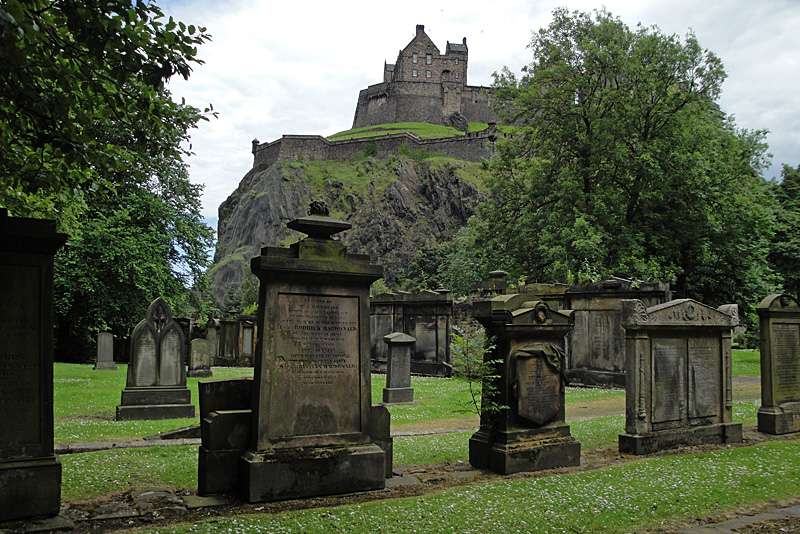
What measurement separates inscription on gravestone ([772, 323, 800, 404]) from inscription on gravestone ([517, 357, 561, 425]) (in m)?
4.71

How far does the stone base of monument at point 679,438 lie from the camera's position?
25.9 ft

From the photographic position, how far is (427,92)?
10056 cm

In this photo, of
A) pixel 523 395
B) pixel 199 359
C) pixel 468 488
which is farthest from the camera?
pixel 199 359

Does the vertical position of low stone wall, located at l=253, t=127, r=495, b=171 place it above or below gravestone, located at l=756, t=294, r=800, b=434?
above

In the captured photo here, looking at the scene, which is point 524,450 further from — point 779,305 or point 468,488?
point 779,305

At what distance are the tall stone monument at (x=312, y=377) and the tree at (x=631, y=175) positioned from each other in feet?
52.3

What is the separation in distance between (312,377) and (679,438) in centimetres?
546

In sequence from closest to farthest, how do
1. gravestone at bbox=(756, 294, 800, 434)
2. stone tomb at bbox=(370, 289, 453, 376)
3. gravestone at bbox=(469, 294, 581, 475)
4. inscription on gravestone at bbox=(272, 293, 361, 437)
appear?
inscription on gravestone at bbox=(272, 293, 361, 437), gravestone at bbox=(469, 294, 581, 475), gravestone at bbox=(756, 294, 800, 434), stone tomb at bbox=(370, 289, 453, 376)

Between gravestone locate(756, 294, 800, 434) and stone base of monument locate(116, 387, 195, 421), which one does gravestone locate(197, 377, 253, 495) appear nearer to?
stone base of monument locate(116, 387, 195, 421)

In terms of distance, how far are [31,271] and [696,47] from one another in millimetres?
26575

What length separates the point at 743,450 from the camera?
324 inches

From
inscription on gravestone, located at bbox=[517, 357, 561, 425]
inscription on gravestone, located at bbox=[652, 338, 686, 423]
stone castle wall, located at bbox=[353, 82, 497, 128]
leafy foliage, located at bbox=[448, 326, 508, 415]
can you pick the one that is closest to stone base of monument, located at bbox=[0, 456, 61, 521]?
leafy foliage, located at bbox=[448, 326, 508, 415]

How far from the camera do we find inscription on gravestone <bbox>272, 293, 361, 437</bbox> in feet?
19.0

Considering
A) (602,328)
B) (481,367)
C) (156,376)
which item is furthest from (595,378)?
(156,376)
